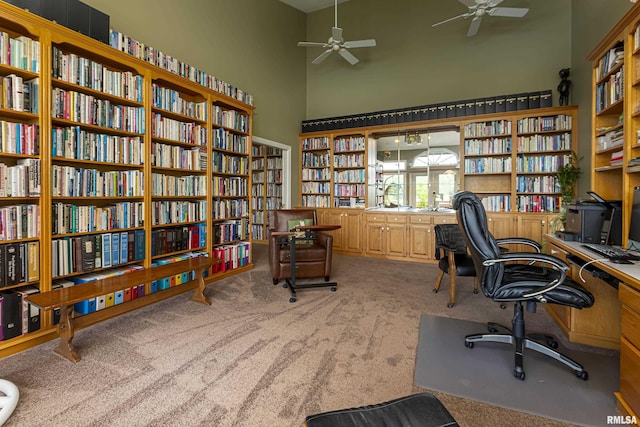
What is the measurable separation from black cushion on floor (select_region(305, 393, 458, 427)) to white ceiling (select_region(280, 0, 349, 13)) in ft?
23.0

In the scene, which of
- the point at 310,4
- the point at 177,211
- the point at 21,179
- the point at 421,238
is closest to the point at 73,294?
the point at 21,179

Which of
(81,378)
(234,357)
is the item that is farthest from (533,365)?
(81,378)

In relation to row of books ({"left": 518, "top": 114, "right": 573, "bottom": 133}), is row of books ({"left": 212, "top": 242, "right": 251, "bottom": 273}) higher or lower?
lower

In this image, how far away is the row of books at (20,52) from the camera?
6.60 feet

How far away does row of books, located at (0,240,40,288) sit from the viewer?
200 cm

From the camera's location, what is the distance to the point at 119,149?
273 cm

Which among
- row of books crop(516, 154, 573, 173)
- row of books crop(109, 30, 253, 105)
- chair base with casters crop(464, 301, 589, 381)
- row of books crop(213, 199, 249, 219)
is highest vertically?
row of books crop(109, 30, 253, 105)

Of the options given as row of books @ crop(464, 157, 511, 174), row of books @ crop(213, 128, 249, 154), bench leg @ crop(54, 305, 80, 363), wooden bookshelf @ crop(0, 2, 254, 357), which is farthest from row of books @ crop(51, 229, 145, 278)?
row of books @ crop(464, 157, 511, 174)

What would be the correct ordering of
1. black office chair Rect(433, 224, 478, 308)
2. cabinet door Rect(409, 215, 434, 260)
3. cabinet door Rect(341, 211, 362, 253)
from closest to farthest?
1. black office chair Rect(433, 224, 478, 308)
2. cabinet door Rect(409, 215, 434, 260)
3. cabinet door Rect(341, 211, 362, 253)

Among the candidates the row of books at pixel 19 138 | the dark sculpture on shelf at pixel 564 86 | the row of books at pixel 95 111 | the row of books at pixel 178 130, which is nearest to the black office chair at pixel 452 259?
the dark sculpture on shelf at pixel 564 86

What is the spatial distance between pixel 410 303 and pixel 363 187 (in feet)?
9.96

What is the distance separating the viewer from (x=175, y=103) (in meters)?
3.24

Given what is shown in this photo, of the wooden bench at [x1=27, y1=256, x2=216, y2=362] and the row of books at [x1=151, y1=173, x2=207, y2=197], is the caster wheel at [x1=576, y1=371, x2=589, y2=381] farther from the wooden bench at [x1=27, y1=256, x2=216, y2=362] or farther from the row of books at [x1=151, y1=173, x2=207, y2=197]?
the row of books at [x1=151, y1=173, x2=207, y2=197]

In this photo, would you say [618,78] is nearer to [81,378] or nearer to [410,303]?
[410,303]
